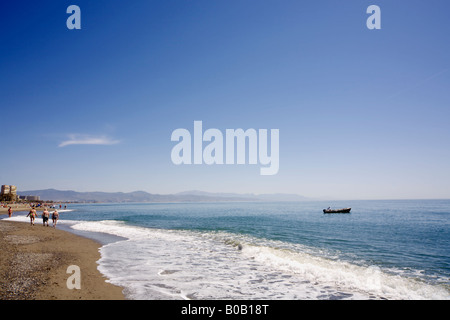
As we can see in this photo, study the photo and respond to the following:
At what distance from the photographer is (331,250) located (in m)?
21.6

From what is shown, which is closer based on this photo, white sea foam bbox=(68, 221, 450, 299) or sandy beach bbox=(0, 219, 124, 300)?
sandy beach bbox=(0, 219, 124, 300)

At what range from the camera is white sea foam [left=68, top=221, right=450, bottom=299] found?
9.97m

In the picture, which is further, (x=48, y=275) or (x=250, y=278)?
(x=250, y=278)

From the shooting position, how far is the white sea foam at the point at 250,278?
9969mm

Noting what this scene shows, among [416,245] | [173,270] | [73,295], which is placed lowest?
[416,245]

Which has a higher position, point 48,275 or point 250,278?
point 48,275

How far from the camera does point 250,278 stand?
12172 mm

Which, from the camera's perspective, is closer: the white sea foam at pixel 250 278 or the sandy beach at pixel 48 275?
the sandy beach at pixel 48 275

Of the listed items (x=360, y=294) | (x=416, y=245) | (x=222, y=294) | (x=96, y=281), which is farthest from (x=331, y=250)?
(x=96, y=281)
